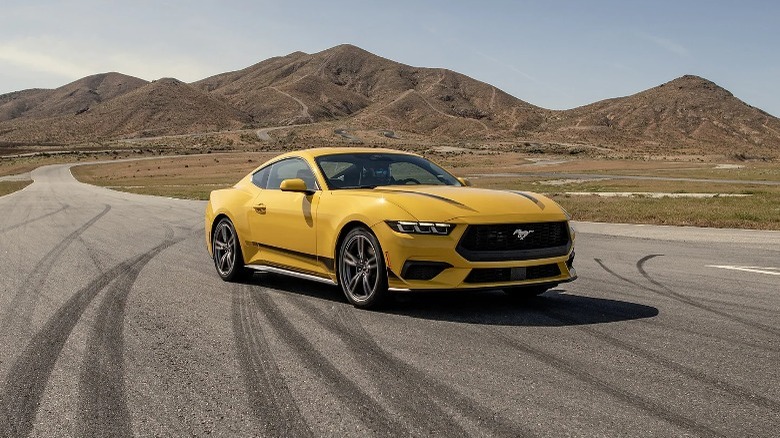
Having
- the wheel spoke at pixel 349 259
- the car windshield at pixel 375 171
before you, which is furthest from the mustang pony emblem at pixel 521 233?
the car windshield at pixel 375 171

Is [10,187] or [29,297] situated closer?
[29,297]

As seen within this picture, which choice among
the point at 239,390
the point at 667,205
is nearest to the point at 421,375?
the point at 239,390

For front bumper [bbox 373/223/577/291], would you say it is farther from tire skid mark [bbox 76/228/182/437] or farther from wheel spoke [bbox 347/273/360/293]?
tire skid mark [bbox 76/228/182/437]

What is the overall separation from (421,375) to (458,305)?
2518mm

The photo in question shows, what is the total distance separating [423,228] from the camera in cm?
657

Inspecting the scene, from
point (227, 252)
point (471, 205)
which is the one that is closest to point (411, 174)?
point (471, 205)

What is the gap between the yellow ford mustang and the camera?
6539 mm

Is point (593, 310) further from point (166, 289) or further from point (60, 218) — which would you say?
point (60, 218)

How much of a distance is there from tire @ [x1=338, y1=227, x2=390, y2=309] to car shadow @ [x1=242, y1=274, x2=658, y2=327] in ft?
0.58

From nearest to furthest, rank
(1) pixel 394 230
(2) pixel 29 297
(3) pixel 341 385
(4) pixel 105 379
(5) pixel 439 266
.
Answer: (3) pixel 341 385, (4) pixel 105 379, (5) pixel 439 266, (1) pixel 394 230, (2) pixel 29 297

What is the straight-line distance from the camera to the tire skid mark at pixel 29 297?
669 centimetres

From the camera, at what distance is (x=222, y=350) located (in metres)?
5.57

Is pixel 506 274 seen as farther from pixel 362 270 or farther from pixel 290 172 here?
pixel 290 172

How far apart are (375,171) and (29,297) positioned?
12.5 feet
